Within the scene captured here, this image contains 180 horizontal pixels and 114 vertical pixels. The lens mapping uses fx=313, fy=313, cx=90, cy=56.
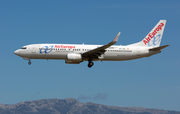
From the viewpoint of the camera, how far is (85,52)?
57219 mm

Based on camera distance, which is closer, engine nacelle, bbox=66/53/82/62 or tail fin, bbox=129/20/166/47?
engine nacelle, bbox=66/53/82/62

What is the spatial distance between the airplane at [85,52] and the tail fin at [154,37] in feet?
4.55

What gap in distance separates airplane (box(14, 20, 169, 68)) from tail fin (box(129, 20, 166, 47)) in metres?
1.39

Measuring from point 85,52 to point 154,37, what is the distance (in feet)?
56.0

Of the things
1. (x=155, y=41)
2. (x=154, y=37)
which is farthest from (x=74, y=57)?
(x=154, y=37)

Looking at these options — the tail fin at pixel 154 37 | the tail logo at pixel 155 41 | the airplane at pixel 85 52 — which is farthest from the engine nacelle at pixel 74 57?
the tail logo at pixel 155 41

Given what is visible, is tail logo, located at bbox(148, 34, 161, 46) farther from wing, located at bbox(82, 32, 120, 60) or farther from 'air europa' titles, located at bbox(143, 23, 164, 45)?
wing, located at bbox(82, 32, 120, 60)

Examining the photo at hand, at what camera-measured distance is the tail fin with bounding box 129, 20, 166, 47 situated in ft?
213

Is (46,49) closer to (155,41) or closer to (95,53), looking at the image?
(95,53)

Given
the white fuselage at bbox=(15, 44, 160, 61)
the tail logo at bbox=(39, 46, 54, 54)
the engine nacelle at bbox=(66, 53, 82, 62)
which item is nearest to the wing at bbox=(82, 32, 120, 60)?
the white fuselage at bbox=(15, 44, 160, 61)

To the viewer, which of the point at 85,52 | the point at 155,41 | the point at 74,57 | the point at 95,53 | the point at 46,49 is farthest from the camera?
the point at 155,41

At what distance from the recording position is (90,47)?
59438 mm

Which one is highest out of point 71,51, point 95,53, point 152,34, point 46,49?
point 152,34

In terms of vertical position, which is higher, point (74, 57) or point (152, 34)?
point (152, 34)
